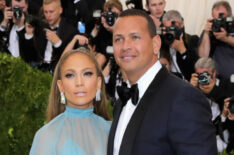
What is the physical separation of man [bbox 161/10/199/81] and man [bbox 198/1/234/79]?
0.17 m

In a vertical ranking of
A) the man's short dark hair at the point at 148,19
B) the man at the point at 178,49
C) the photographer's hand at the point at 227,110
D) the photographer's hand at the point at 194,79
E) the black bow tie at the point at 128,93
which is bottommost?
the photographer's hand at the point at 227,110

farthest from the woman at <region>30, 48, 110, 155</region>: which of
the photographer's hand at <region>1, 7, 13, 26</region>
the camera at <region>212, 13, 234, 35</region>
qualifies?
the photographer's hand at <region>1, 7, 13, 26</region>

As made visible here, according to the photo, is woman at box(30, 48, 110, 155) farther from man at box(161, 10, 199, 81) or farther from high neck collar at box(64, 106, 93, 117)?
man at box(161, 10, 199, 81)

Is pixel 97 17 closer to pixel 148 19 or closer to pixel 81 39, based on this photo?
pixel 81 39

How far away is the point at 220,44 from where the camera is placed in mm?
5820

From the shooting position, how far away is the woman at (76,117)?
9.67ft

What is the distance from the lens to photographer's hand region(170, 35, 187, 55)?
573 centimetres

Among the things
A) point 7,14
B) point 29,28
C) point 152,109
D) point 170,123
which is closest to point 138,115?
point 152,109

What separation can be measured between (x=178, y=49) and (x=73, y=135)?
298 centimetres

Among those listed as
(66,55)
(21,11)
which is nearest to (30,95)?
(66,55)

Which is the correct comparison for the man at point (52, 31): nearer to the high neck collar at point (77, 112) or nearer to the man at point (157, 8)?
the man at point (157, 8)

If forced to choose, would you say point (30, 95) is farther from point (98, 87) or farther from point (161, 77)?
point (161, 77)

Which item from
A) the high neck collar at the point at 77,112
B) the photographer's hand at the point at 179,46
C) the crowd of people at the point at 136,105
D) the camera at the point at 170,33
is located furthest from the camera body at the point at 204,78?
the high neck collar at the point at 77,112

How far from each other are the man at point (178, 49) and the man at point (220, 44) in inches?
6.9
